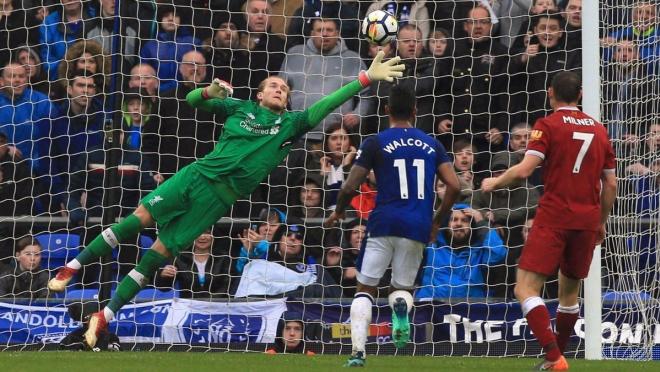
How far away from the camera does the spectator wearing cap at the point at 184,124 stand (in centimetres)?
1353

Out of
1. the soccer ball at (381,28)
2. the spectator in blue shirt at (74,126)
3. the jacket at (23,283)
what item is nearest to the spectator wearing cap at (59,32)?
the spectator in blue shirt at (74,126)

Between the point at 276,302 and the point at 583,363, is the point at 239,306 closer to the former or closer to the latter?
the point at 276,302

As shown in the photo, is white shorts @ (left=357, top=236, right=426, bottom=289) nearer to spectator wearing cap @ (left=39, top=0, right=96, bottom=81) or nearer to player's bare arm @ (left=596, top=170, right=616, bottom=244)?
player's bare arm @ (left=596, top=170, right=616, bottom=244)

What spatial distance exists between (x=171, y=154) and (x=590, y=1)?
4.83 metres

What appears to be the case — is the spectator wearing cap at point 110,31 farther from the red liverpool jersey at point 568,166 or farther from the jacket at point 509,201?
the red liverpool jersey at point 568,166

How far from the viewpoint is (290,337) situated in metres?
12.4

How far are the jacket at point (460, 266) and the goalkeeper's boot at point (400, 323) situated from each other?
4.02 meters

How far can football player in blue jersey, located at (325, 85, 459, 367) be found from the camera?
8945mm

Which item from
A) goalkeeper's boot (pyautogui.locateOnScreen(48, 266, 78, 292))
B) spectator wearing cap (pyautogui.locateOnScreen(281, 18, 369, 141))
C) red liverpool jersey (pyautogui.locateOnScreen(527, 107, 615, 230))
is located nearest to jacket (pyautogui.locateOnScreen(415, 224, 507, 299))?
spectator wearing cap (pyautogui.locateOnScreen(281, 18, 369, 141))

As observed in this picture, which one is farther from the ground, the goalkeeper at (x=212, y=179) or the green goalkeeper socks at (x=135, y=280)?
the goalkeeper at (x=212, y=179)

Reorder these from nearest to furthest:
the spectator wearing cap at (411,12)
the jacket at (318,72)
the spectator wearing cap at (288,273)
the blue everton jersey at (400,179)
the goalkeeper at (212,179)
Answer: the blue everton jersey at (400,179) → the goalkeeper at (212,179) → the spectator wearing cap at (288,273) → the jacket at (318,72) → the spectator wearing cap at (411,12)

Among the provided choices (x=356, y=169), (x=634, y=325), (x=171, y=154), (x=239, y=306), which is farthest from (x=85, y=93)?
(x=634, y=325)

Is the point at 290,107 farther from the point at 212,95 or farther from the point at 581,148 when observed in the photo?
the point at 581,148

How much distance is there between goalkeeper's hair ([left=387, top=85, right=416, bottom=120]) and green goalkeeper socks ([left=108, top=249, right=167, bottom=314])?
2655 millimetres
